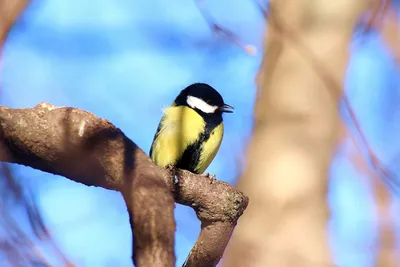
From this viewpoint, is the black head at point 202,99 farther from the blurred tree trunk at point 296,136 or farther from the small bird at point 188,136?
the blurred tree trunk at point 296,136

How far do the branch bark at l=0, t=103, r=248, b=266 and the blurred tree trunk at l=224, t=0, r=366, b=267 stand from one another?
158cm

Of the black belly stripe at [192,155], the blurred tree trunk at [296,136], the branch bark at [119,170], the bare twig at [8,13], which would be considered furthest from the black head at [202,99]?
the bare twig at [8,13]

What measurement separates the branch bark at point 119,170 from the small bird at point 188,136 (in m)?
1.21

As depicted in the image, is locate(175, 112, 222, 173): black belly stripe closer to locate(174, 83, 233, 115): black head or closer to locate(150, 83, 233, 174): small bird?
locate(150, 83, 233, 174): small bird

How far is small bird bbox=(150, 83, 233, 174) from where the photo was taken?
322cm

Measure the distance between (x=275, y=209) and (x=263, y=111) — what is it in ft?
2.54

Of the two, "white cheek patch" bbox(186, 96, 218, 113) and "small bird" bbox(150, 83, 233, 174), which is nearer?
"small bird" bbox(150, 83, 233, 174)

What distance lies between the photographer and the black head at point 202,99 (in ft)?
11.5

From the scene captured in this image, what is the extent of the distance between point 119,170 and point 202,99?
2007 mm

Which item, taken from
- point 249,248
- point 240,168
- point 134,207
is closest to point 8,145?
point 134,207

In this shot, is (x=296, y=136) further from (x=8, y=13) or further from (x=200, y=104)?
(x=8, y=13)

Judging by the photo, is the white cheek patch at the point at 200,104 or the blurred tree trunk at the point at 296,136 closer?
the white cheek patch at the point at 200,104

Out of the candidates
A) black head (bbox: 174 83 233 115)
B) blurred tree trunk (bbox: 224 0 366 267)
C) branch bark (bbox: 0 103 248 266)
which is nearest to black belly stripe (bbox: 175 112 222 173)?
black head (bbox: 174 83 233 115)

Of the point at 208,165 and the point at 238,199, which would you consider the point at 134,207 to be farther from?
the point at 208,165
